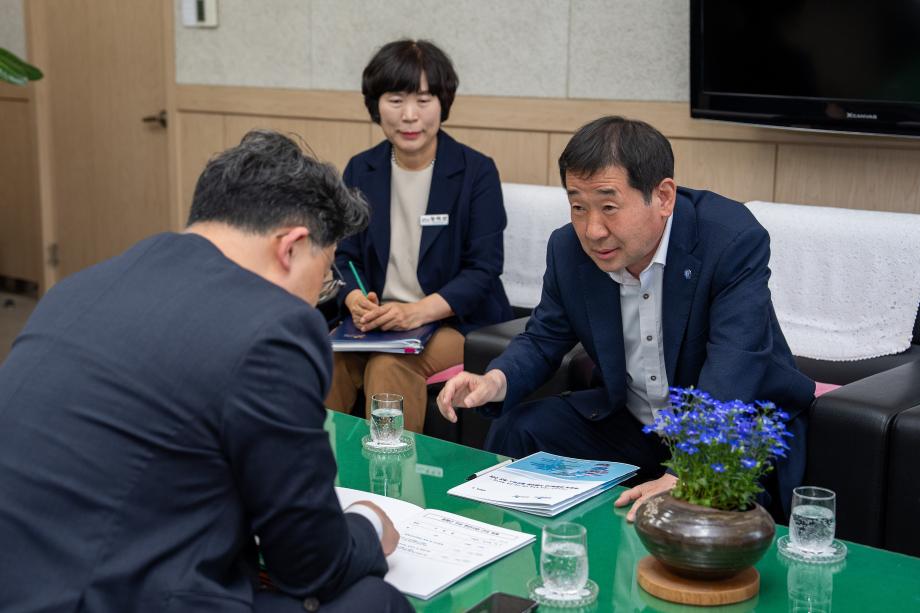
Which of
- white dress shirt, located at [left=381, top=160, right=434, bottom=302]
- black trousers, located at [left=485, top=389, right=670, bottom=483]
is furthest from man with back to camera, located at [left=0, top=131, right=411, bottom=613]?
white dress shirt, located at [left=381, top=160, right=434, bottom=302]

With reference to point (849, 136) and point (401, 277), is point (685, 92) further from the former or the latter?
point (401, 277)

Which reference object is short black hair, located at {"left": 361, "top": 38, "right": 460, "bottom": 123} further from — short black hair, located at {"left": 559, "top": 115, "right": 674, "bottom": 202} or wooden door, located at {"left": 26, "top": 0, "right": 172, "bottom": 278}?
wooden door, located at {"left": 26, "top": 0, "right": 172, "bottom": 278}

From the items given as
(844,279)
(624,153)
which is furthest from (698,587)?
(844,279)

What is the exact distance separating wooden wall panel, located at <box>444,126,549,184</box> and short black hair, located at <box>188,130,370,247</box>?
282cm

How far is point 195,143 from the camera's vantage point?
18.7 ft

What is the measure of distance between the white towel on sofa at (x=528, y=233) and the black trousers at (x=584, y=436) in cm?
111

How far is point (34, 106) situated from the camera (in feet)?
22.0

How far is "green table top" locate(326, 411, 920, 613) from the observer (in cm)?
173

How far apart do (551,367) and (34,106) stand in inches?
193

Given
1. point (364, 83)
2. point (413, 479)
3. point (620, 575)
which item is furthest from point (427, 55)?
point (620, 575)

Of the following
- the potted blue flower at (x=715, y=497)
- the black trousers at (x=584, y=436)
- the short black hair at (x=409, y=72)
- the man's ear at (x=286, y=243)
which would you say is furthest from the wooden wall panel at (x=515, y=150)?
the man's ear at (x=286, y=243)

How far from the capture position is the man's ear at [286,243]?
1.55 meters

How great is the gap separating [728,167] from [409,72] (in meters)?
1.14

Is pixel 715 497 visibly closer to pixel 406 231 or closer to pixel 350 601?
pixel 350 601
